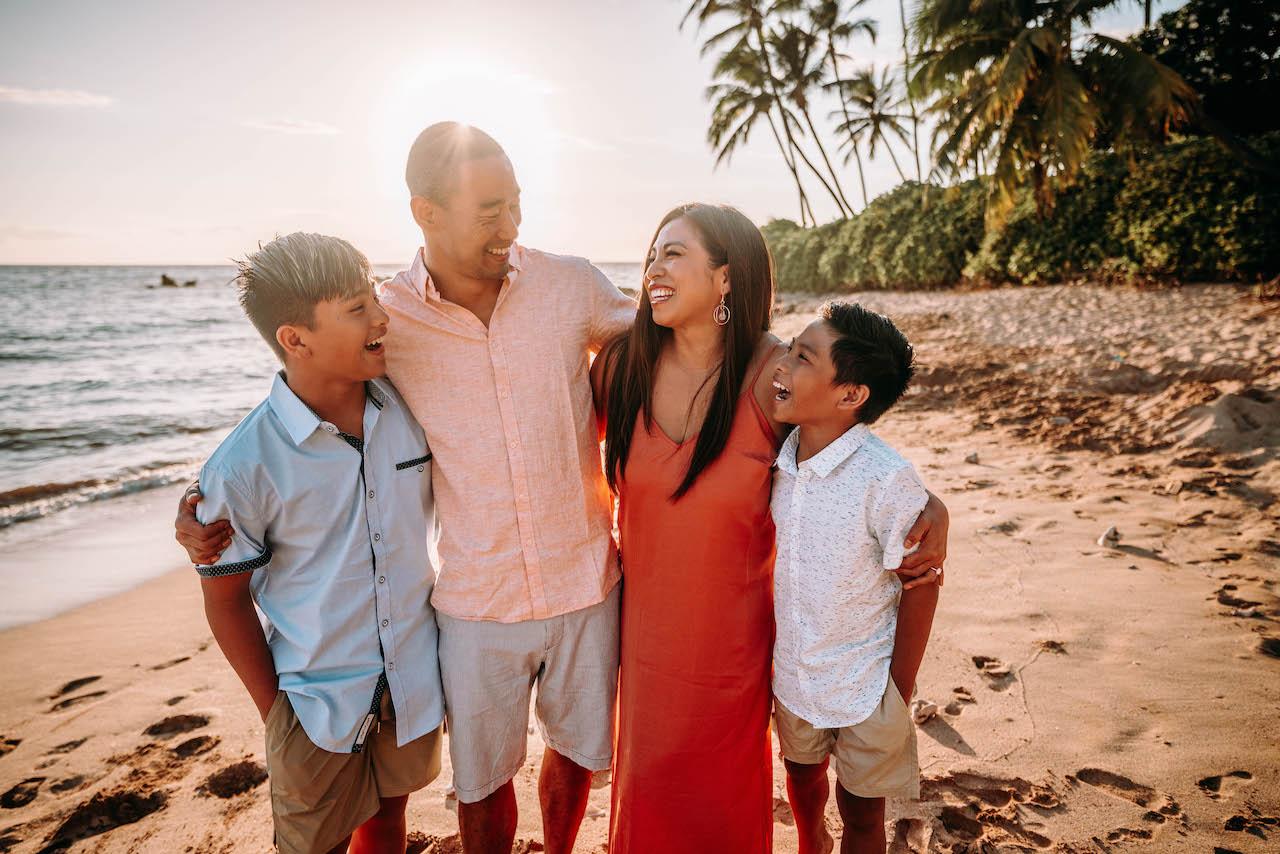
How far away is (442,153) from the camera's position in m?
2.14

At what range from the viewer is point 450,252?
2.14 m

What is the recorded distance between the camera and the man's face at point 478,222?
2.11 metres

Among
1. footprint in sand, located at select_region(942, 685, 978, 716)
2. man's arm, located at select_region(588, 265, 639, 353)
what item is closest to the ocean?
man's arm, located at select_region(588, 265, 639, 353)

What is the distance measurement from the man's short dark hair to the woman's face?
613 millimetres

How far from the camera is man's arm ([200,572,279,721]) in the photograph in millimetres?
1772

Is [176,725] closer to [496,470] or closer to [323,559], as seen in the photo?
[323,559]

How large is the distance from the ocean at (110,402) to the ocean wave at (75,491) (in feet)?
0.04

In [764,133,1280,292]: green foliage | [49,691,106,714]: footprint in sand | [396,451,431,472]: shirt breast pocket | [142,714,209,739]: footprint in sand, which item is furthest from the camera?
[764,133,1280,292]: green foliage

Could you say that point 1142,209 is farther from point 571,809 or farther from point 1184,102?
point 571,809

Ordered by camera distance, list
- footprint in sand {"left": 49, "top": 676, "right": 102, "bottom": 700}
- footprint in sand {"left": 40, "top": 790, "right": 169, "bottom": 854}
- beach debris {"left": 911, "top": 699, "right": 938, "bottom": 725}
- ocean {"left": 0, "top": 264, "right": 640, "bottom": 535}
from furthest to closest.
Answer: ocean {"left": 0, "top": 264, "right": 640, "bottom": 535} < footprint in sand {"left": 49, "top": 676, "right": 102, "bottom": 700} < beach debris {"left": 911, "top": 699, "right": 938, "bottom": 725} < footprint in sand {"left": 40, "top": 790, "right": 169, "bottom": 854}

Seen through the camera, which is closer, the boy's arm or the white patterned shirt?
the boy's arm

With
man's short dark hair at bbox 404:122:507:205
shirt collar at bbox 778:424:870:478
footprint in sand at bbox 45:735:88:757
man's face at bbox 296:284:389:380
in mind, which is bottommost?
footprint in sand at bbox 45:735:88:757

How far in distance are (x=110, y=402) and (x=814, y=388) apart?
13.9 meters

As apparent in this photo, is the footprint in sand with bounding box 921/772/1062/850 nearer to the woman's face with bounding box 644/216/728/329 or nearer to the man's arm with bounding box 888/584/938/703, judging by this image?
the man's arm with bounding box 888/584/938/703
